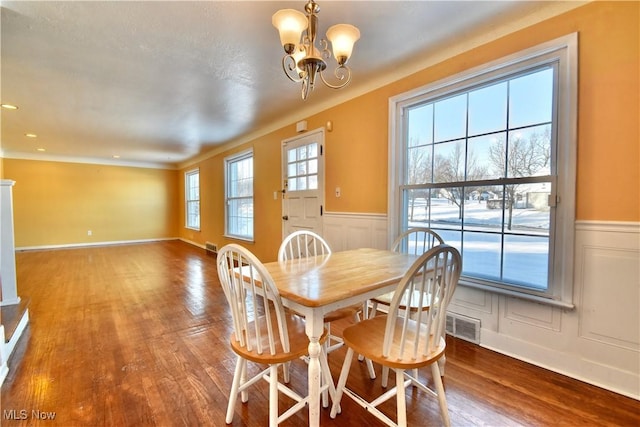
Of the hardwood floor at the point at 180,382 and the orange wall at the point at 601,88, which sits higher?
the orange wall at the point at 601,88

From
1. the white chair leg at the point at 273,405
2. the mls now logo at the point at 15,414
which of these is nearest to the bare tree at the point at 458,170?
the white chair leg at the point at 273,405

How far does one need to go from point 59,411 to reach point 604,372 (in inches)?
118

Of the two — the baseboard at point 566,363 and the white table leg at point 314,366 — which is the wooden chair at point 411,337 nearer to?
the white table leg at point 314,366

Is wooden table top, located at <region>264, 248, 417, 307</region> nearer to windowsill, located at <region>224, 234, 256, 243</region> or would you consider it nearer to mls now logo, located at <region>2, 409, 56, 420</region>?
mls now logo, located at <region>2, 409, 56, 420</region>

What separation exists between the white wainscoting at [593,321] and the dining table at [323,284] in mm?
909

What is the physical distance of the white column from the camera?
257cm

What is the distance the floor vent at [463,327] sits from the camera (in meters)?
2.17

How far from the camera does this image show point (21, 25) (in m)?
1.84

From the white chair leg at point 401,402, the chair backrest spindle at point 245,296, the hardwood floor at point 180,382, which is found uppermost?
the chair backrest spindle at point 245,296

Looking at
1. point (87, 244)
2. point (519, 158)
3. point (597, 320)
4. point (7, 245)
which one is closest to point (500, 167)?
point (519, 158)

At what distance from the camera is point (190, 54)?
2.21 metres

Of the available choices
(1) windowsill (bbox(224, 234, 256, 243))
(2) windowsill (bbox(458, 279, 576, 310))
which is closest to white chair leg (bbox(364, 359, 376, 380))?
(2) windowsill (bbox(458, 279, 576, 310))

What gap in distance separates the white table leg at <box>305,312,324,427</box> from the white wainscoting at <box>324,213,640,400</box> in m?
1.58

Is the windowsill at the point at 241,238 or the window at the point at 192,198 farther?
the window at the point at 192,198
